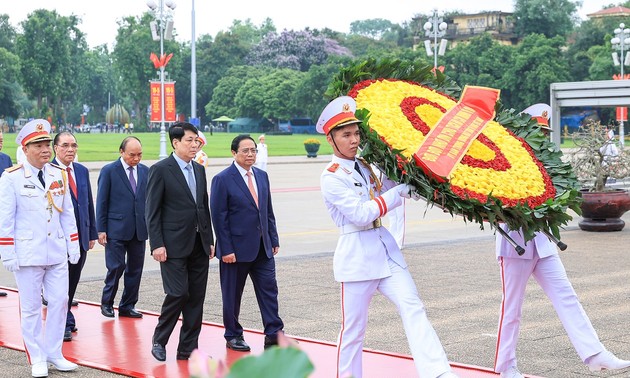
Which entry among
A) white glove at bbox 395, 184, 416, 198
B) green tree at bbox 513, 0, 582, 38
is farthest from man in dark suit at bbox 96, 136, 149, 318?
green tree at bbox 513, 0, 582, 38

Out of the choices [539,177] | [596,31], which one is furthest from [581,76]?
[539,177]

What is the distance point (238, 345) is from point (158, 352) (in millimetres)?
685

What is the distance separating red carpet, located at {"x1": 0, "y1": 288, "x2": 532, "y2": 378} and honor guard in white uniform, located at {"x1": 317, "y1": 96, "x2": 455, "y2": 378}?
0.82 meters

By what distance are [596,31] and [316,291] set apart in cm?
7757

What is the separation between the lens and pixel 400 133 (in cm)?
573

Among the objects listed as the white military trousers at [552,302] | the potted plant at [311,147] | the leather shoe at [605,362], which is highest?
the white military trousers at [552,302]

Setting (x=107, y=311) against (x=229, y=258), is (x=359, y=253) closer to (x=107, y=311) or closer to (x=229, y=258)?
(x=229, y=258)

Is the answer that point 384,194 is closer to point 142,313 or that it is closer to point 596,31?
point 142,313

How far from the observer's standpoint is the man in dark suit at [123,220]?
9133 mm

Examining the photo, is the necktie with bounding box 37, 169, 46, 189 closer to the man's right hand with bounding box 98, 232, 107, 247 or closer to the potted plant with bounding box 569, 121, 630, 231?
the man's right hand with bounding box 98, 232, 107, 247

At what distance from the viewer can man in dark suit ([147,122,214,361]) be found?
7195mm

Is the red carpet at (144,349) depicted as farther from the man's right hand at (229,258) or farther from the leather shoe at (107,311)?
the man's right hand at (229,258)

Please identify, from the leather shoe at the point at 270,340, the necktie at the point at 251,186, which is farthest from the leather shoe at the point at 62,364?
the necktie at the point at 251,186

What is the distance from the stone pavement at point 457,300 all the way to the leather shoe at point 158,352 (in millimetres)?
469
